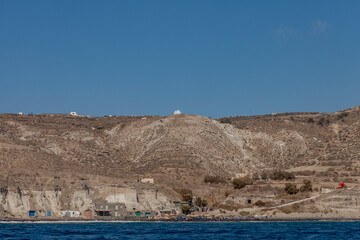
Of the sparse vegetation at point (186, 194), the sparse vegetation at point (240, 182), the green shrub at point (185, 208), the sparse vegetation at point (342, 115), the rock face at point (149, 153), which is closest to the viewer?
the rock face at point (149, 153)

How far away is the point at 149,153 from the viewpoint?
147 meters

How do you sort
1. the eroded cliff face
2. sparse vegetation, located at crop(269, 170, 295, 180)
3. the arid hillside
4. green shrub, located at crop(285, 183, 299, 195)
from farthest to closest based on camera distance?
1. the arid hillside
2. sparse vegetation, located at crop(269, 170, 295, 180)
3. green shrub, located at crop(285, 183, 299, 195)
4. the eroded cliff face

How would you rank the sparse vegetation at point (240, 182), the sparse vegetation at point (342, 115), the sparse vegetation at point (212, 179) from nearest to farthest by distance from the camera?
the sparse vegetation at point (240, 182)
the sparse vegetation at point (212, 179)
the sparse vegetation at point (342, 115)

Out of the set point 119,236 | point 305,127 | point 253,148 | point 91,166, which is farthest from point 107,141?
point 119,236

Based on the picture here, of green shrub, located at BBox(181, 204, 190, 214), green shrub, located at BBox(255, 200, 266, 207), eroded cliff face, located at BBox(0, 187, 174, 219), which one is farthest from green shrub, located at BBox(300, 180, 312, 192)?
eroded cliff face, located at BBox(0, 187, 174, 219)

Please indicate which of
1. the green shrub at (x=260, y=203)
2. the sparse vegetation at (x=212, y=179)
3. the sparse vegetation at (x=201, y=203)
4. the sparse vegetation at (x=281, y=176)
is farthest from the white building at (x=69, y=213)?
the sparse vegetation at (x=281, y=176)

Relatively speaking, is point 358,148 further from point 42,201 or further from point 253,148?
point 42,201

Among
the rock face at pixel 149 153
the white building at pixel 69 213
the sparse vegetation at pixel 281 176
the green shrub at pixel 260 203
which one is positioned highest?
the rock face at pixel 149 153

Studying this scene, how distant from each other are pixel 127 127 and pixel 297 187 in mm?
59928

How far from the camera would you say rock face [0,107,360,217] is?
110m

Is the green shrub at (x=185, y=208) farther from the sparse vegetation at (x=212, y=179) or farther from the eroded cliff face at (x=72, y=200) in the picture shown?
the sparse vegetation at (x=212, y=179)

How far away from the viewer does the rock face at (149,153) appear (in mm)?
110062

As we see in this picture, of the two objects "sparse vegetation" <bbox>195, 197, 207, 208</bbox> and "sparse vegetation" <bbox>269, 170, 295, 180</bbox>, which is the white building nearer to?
"sparse vegetation" <bbox>195, 197, 207, 208</bbox>

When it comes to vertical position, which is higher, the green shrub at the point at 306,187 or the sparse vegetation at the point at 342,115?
the sparse vegetation at the point at 342,115
